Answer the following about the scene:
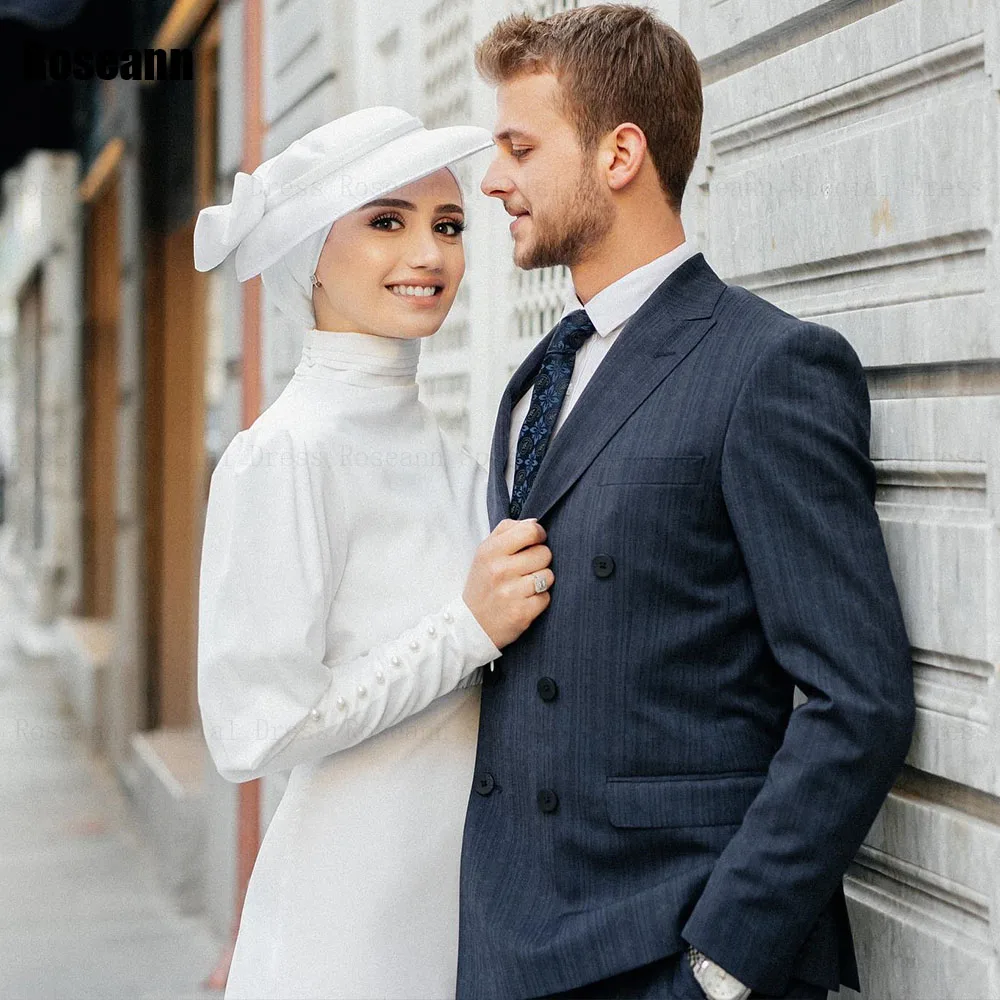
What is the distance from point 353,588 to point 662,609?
583 mm

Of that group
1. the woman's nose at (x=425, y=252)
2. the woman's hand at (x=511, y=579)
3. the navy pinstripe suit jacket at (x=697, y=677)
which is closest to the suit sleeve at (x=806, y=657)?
the navy pinstripe suit jacket at (x=697, y=677)

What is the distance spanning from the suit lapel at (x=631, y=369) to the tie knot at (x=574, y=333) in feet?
0.52

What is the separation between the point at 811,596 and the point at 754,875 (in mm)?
352

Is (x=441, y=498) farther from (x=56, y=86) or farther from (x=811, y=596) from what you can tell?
(x=56, y=86)

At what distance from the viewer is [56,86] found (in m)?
11.1

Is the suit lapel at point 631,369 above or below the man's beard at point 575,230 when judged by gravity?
below

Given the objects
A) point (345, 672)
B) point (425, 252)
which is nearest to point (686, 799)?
point (345, 672)

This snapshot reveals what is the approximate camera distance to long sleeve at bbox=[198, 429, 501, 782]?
2.15m

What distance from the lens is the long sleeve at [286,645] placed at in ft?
7.07

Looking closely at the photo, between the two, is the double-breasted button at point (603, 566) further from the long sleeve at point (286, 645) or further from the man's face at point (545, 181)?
the man's face at point (545, 181)

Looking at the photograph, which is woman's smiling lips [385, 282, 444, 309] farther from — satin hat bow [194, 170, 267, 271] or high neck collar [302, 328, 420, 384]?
satin hat bow [194, 170, 267, 271]
